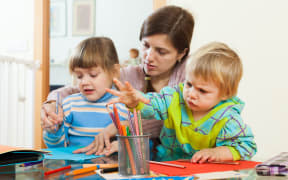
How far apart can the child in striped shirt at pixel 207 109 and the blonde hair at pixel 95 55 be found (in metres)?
0.27

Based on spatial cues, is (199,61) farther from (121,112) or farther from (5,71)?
(5,71)

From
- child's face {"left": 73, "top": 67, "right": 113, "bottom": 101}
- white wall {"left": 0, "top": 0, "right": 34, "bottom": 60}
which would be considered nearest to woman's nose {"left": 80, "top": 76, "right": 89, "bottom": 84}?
child's face {"left": 73, "top": 67, "right": 113, "bottom": 101}

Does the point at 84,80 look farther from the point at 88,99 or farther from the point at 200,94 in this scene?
the point at 200,94

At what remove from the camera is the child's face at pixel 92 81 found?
1.08 m

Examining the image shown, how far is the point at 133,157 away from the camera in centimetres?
57

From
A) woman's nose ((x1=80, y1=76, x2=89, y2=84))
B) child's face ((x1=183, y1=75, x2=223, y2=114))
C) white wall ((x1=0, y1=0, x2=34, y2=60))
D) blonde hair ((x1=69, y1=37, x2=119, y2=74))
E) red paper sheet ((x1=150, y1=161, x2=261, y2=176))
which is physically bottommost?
red paper sheet ((x1=150, y1=161, x2=261, y2=176))

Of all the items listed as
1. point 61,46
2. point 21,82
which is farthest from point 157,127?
point 61,46

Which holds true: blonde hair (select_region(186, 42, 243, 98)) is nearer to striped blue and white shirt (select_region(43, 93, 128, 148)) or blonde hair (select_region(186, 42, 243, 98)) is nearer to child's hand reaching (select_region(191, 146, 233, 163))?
child's hand reaching (select_region(191, 146, 233, 163))

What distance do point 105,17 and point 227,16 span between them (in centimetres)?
118

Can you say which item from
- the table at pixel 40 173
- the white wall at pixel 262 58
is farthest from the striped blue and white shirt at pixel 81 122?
the white wall at pixel 262 58

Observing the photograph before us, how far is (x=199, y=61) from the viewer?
0.87m

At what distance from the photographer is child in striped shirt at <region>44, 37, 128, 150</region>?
1.08 meters

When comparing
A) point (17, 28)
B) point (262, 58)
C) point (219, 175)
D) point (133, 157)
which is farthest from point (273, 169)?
point (17, 28)

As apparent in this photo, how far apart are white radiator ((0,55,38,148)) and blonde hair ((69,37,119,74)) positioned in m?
1.25
